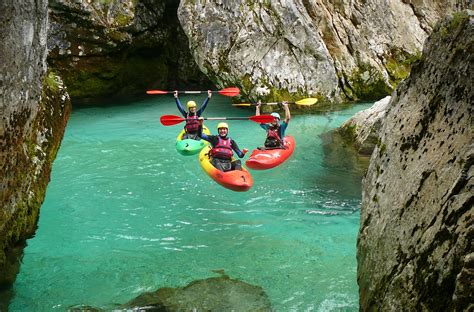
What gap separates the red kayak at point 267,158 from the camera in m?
9.29

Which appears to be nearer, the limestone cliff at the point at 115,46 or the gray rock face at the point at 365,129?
the gray rock face at the point at 365,129

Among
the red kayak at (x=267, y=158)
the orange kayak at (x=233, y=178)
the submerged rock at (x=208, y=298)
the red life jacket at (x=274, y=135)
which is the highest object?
the red life jacket at (x=274, y=135)

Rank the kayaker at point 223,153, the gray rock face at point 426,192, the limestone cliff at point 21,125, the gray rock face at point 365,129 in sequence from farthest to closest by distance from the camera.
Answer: the gray rock face at point 365,129, the kayaker at point 223,153, the limestone cliff at point 21,125, the gray rock face at point 426,192

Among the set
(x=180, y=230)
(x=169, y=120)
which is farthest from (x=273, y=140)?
(x=180, y=230)

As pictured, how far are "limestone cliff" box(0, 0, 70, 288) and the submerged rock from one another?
1544mm

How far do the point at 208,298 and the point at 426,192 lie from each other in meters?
3.39

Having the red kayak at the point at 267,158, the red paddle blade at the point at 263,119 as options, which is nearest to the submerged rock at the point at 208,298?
the red kayak at the point at 267,158

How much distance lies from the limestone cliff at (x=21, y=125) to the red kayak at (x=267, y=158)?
4.40m

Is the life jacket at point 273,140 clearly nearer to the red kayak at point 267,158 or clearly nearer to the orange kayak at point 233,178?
the red kayak at point 267,158

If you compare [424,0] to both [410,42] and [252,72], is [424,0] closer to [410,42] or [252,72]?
[410,42]

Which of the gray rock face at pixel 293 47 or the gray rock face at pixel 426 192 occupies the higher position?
the gray rock face at pixel 293 47

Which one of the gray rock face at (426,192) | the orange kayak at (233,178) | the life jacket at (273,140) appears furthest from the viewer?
the life jacket at (273,140)

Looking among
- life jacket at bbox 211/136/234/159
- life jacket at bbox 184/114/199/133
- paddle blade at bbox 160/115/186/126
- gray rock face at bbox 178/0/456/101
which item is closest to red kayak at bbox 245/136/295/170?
life jacket at bbox 211/136/234/159

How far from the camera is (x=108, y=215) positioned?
834cm
